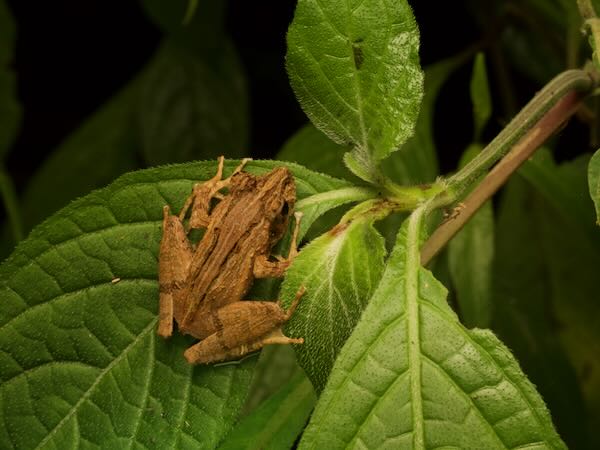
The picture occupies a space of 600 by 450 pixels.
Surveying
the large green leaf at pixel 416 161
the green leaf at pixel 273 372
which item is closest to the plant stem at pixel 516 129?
the large green leaf at pixel 416 161

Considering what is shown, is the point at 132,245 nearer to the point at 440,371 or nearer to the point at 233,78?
the point at 440,371

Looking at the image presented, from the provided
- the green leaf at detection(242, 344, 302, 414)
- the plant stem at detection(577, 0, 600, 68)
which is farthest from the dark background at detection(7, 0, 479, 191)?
the plant stem at detection(577, 0, 600, 68)

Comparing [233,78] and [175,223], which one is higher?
[233,78]

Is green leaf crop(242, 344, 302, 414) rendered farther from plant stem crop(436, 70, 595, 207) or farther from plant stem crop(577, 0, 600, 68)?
plant stem crop(577, 0, 600, 68)

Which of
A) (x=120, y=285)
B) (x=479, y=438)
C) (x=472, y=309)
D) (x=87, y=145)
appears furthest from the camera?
(x=87, y=145)

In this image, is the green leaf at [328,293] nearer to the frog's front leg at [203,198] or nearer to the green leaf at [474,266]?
the frog's front leg at [203,198]

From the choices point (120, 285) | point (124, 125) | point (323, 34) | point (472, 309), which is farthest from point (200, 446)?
point (124, 125)
